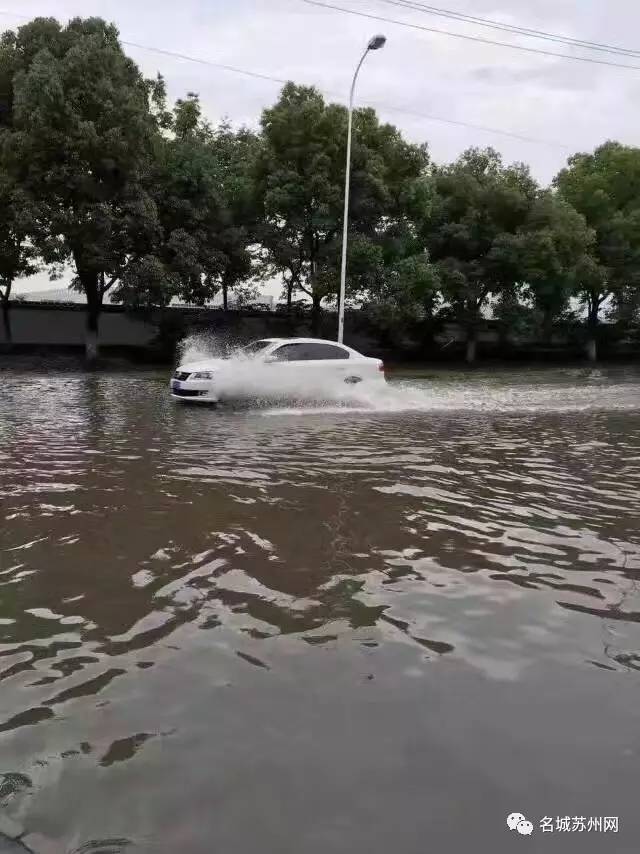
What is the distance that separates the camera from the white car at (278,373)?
14.9 metres

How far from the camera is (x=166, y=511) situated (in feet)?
21.5

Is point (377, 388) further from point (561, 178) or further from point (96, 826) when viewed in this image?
point (561, 178)

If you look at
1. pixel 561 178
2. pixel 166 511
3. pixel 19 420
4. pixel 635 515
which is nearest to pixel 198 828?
pixel 166 511

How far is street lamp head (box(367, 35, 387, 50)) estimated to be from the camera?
24.7 meters

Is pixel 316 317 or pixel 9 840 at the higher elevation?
pixel 316 317

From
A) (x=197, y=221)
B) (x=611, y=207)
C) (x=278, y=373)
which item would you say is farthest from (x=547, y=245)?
(x=278, y=373)

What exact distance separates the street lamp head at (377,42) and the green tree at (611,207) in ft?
60.8

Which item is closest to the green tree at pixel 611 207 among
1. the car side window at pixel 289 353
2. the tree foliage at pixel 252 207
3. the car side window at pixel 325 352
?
the tree foliage at pixel 252 207

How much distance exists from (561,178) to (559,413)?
31.0 metres

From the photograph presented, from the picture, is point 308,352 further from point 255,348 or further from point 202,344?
point 202,344

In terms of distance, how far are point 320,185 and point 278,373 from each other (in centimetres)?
1544

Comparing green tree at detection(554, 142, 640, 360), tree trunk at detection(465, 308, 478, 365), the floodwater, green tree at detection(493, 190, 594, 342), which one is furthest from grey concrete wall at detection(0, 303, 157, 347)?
the floodwater

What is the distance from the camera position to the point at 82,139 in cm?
2458

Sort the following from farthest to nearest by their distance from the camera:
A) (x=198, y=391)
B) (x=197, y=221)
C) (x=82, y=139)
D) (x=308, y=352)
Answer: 1. (x=197, y=221)
2. (x=82, y=139)
3. (x=308, y=352)
4. (x=198, y=391)
